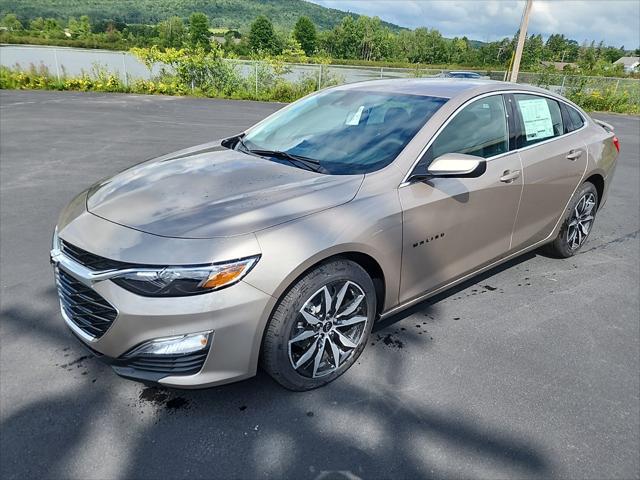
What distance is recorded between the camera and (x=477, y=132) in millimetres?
3170

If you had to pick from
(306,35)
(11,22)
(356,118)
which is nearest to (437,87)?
(356,118)

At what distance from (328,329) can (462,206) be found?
1227mm

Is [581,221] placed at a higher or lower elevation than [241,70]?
lower

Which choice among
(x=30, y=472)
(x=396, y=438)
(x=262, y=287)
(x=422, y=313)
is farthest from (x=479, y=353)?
(x=30, y=472)

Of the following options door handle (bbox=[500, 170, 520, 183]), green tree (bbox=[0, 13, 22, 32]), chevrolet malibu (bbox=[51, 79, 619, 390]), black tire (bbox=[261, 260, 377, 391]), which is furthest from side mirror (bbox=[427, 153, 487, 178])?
green tree (bbox=[0, 13, 22, 32])

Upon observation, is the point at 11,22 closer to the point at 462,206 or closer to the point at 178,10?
the point at 178,10

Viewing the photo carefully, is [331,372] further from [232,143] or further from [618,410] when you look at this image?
[232,143]

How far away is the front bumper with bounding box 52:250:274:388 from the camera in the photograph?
2002 mm

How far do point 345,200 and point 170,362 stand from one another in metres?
1.20

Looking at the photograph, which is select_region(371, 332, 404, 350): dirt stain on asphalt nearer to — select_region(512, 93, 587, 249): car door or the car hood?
the car hood

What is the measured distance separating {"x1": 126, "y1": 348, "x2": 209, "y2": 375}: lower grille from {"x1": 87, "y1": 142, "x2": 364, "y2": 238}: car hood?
1.84 feet

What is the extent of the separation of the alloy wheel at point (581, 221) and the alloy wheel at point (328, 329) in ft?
8.88

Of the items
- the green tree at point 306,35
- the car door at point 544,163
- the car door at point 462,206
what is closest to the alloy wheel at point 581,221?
the car door at point 544,163

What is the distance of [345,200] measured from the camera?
2.44m
